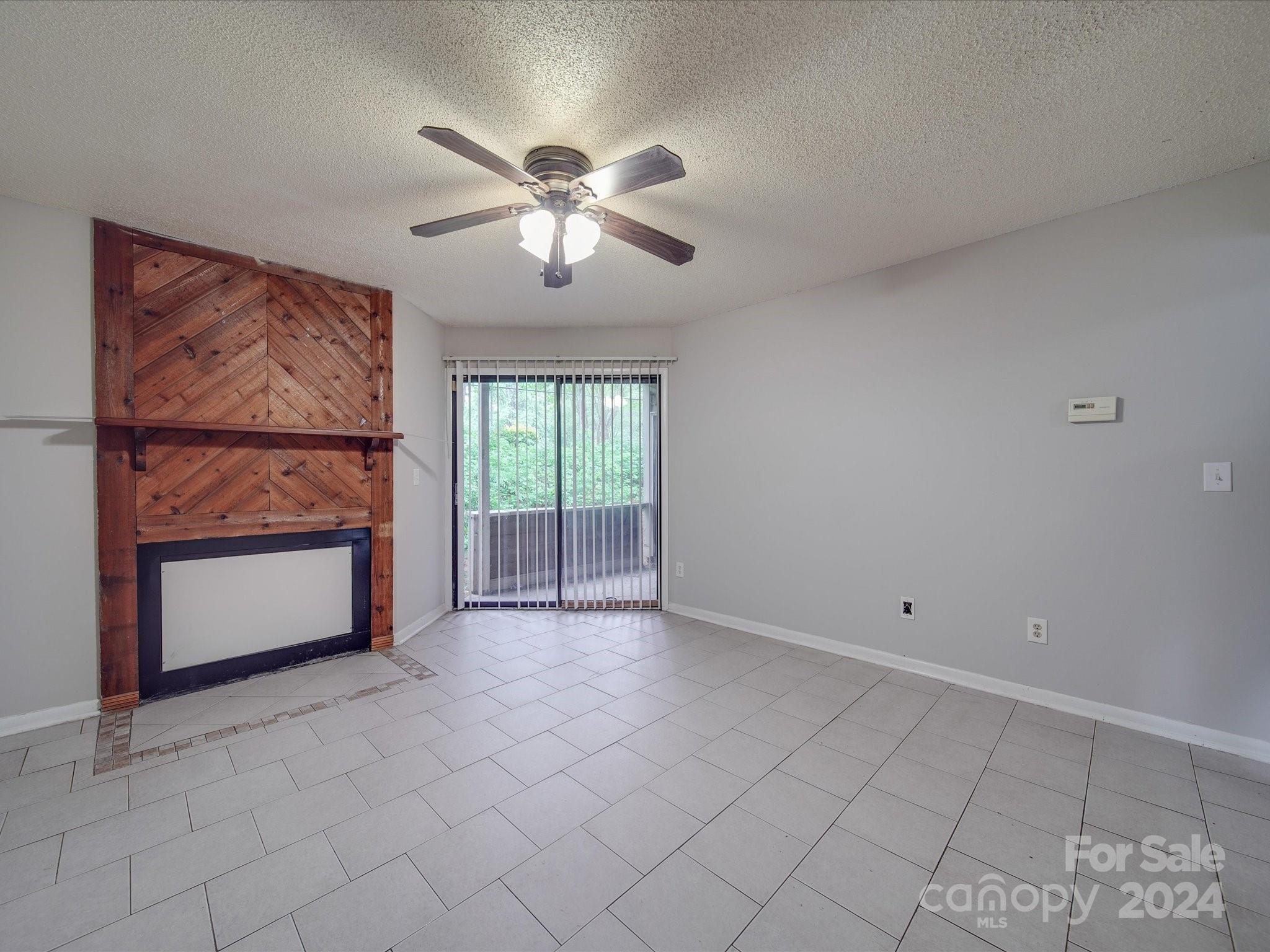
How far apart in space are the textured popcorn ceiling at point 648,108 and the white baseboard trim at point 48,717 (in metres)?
2.39

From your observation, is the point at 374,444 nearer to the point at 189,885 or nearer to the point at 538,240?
the point at 538,240

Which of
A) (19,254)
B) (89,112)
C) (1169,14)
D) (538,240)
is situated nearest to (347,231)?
(89,112)

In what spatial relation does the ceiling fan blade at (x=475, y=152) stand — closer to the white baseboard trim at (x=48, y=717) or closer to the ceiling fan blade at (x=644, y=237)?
the ceiling fan blade at (x=644, y=237)

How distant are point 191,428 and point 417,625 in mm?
1984

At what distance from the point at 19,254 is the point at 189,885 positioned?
2848mm

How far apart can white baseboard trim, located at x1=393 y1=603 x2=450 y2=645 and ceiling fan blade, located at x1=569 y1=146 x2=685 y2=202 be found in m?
3.20

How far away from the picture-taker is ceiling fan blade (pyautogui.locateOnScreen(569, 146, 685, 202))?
161 centimetres

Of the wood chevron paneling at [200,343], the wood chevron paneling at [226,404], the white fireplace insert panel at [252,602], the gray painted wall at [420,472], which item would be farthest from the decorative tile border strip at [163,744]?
the wood chevron paneling at [200,343]

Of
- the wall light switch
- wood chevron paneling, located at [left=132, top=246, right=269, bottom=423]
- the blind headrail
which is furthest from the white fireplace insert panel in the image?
the wall light switch

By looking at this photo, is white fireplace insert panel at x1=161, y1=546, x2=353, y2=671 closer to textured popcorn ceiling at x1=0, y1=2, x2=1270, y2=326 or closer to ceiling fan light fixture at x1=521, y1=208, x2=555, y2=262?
textured popcorn ceiling at x1=0, y1=2, x2=1270, y2=326

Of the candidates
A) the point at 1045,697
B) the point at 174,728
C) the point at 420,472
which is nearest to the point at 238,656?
the point at 174,728

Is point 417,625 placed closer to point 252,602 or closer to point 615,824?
point 252,602

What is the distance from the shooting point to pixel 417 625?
3965 mm

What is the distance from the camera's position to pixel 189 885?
1.52m
